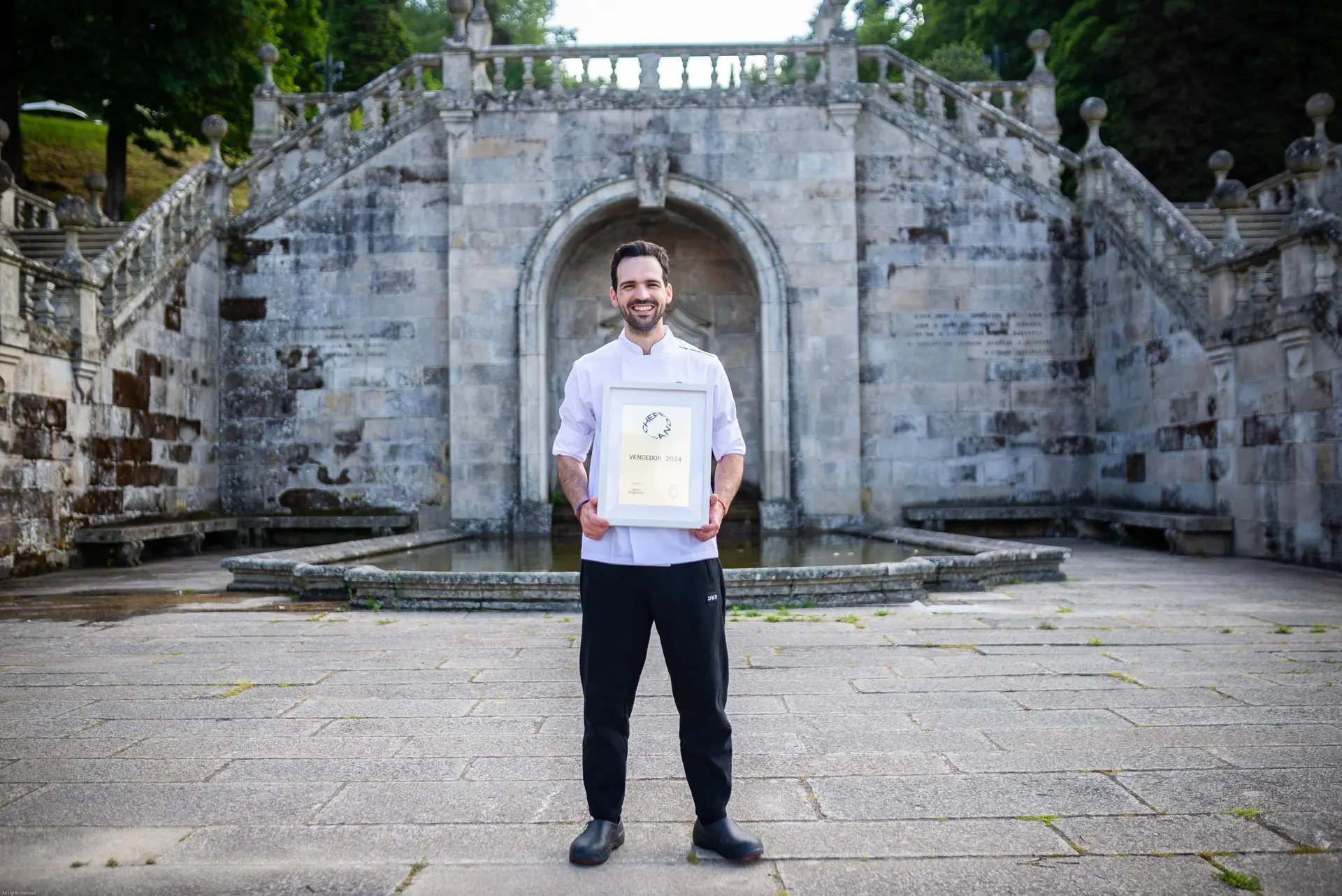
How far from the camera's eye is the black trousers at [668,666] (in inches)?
124

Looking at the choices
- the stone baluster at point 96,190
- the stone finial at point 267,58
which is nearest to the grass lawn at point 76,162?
the stone baluster at point 96,190

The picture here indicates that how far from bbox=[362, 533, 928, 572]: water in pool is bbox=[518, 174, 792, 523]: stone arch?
3.71 ft

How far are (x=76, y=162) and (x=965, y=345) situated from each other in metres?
23.8

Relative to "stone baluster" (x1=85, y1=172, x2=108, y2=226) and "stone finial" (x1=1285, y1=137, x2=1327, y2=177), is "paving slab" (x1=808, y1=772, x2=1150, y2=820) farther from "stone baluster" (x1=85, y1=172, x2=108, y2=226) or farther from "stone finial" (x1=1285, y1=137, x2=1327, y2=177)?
"stone baluster" (x1=85, y1=172, x2=108, y2=226)

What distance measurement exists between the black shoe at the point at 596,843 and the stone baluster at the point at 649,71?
13410 millimetres

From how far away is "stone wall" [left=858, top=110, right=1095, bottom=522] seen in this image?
15.3 m

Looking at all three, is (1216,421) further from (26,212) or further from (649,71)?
(26,212)

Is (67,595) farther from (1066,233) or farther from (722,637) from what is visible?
(1066,233)

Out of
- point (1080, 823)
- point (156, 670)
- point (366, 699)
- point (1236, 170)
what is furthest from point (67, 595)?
point (1236, 170)

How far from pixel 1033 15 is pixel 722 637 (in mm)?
30722

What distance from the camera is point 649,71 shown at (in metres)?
15.0

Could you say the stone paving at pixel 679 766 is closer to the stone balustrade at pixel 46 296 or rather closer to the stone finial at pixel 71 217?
the stone balustrade at pixel 46 296

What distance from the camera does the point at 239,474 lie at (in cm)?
1542

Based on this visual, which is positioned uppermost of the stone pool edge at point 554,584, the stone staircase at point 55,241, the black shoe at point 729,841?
the stone staircase at point 55,241
